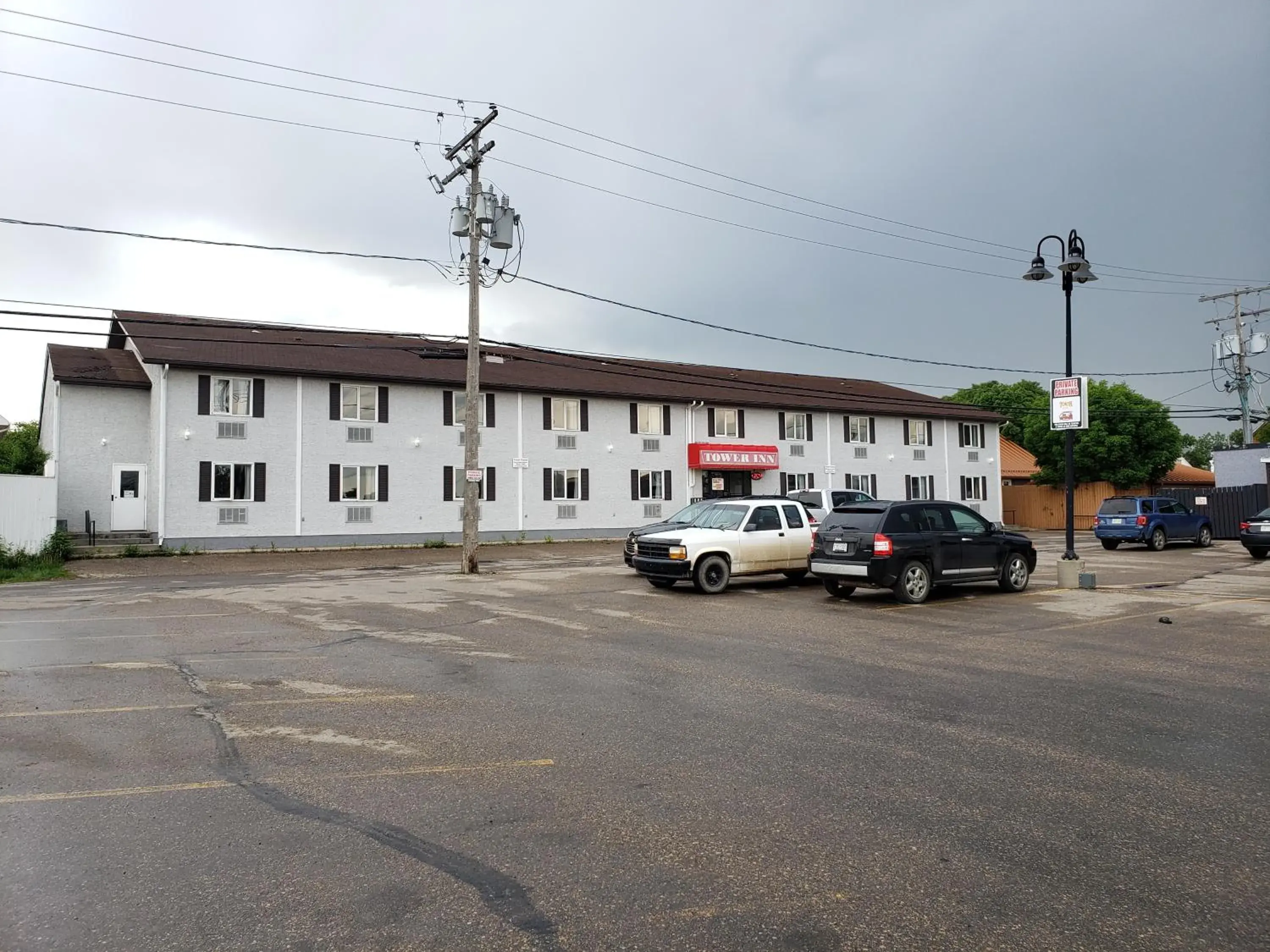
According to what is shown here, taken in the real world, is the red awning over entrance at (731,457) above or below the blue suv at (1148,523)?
above

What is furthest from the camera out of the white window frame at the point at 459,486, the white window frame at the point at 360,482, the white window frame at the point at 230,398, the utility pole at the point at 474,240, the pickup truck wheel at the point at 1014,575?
the white window frame at the point at 459,486

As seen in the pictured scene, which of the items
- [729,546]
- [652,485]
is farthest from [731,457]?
[729,546]

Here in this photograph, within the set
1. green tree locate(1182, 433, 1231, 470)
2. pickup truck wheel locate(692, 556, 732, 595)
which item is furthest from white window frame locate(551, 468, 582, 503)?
green tree locate(1182, 433, 1231, 470)

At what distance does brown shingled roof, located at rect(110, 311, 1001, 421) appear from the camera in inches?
1260

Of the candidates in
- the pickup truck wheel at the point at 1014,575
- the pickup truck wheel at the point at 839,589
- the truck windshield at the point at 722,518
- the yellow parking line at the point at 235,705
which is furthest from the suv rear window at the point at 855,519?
the yellow parking line at the point at 235,705

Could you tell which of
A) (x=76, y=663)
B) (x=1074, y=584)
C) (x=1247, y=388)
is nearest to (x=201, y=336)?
(x=76, y=663)

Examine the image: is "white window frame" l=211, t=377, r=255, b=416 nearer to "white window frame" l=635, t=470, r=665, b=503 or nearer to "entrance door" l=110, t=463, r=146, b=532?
"entrance door" l=110, t=463, r=146, b=532

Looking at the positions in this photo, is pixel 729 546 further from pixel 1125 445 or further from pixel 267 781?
pixel 1125 445

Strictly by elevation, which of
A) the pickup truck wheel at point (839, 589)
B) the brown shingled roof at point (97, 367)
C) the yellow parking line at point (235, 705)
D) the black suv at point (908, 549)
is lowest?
the yellow parking line at point (235, 705)

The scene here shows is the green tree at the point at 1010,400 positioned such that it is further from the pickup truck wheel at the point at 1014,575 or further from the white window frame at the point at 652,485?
the pickup truck wheel at the point at 1014,575

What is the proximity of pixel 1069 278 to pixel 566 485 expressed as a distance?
24.2 meters

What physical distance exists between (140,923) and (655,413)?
37.7 meters

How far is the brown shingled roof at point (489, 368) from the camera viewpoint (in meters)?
32.0

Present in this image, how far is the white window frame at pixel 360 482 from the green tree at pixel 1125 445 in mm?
40883
